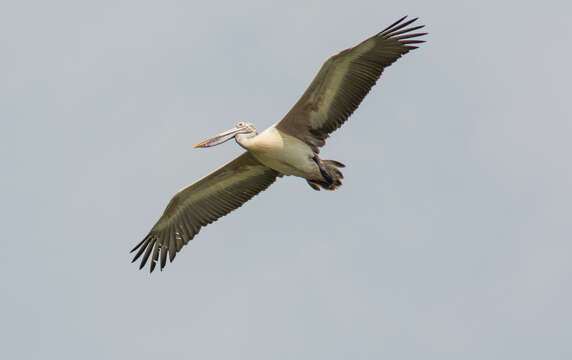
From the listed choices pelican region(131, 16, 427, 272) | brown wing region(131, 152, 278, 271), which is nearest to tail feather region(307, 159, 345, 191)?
pelican region(131, 16, 427, 272)

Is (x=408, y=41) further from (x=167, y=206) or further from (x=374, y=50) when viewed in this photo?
(x=167, y=206)

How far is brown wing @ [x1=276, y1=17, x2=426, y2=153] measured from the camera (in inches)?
683

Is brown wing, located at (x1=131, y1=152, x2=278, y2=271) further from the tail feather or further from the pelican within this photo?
the tail feather

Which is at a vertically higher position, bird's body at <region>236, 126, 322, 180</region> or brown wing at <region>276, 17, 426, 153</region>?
brown wing at <region>276, 17, 426, 153</region>

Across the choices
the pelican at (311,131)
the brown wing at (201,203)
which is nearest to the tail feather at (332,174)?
the pelican at (311,131)

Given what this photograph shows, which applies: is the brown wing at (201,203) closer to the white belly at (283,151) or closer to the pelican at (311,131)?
the pelican at (311,131)

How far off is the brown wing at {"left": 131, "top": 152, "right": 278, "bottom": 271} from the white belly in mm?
988

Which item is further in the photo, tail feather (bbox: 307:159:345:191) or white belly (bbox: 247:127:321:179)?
tail feather (bbox: 307:159:345:191)

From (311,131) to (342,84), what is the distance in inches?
42.5

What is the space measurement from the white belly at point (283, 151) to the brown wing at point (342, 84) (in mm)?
197

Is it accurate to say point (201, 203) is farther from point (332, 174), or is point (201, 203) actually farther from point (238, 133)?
point (332, 174)

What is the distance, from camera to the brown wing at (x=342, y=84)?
57.0 ft

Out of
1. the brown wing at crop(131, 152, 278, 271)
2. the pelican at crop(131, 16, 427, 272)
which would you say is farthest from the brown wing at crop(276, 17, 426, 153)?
the brown wing at crop(131, 152, 278, 271)

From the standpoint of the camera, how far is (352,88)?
1767 centimetres
